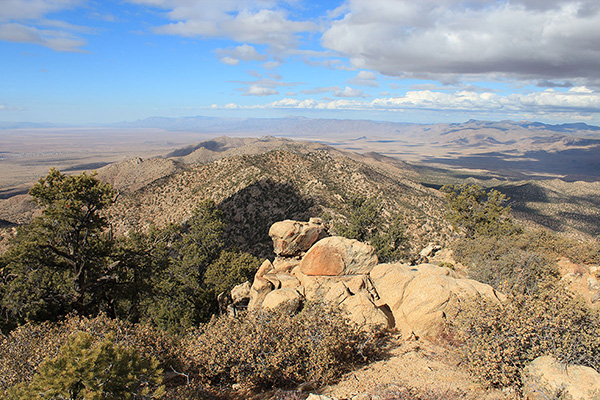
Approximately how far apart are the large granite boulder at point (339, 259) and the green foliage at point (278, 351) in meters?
6.20

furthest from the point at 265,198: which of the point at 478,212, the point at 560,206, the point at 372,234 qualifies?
the point at 560,206

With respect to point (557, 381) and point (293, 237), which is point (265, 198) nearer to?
point (293, 237)

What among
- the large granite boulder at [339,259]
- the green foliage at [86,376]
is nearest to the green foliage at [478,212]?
the large granite boulder at [339,259]

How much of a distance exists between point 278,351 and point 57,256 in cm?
1672

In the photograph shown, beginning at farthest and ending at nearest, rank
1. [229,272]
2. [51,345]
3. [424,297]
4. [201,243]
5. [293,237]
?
[201,243] → [229,272] → [293,237] → [424,297] → [51,345]

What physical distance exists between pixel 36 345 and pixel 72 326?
4.49 feet

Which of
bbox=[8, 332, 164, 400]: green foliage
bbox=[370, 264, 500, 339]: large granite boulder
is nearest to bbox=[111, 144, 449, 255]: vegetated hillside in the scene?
bbox=[370, 264, 500, 339]: large granite boulder

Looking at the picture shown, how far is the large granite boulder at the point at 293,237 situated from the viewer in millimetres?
22125

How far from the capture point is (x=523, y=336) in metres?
9.94

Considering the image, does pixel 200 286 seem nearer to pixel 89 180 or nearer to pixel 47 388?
pixel 89 180

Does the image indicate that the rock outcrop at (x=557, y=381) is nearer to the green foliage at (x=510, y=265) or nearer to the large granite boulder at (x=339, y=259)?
the green foliage at (x=510, y=265)

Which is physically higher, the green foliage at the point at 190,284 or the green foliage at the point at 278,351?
the green foliage at the point at 278,351

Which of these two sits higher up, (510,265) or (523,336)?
(523,336)

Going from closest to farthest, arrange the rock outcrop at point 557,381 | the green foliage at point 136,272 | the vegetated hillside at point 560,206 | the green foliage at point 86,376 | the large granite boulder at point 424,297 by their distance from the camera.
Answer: the green foliage at point 86,376 < the rock outcrop at point 557,381 < the large granite boulder at point 424,297 < the green foliage at point 136,272 < the vegetated hillside at point 560,206
